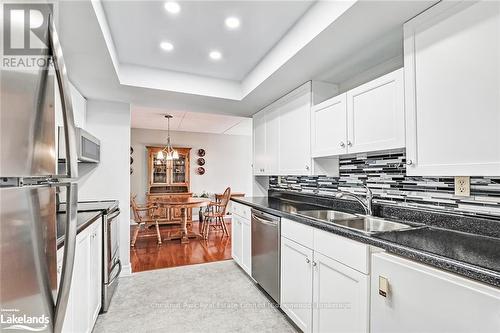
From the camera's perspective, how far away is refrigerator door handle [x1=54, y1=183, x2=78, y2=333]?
2.22 feet

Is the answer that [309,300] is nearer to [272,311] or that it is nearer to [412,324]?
[272,311]

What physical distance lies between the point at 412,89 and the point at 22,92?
5.81ft

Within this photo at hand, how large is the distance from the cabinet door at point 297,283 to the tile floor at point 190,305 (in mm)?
180

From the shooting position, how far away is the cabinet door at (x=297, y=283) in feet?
5.95

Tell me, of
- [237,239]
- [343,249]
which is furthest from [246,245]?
[343,249]

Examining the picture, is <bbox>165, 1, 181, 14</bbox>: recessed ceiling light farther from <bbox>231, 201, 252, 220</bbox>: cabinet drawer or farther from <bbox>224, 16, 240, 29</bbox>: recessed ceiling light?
<bbox>231, 201, 252, 220</bbox>: cabinet drawer

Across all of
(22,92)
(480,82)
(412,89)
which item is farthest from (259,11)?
(22,92)

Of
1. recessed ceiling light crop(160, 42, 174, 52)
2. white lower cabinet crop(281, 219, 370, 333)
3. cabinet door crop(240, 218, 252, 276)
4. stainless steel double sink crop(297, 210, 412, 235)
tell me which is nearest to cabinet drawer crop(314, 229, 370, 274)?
white lower cabinet crop(281, 219, 370, 333)

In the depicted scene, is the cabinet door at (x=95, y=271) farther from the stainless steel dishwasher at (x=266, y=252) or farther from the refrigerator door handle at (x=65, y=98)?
the stainless steel dishwasher at (x=266, y=252)

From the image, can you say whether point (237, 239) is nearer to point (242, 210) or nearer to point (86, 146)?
point (242, 210)

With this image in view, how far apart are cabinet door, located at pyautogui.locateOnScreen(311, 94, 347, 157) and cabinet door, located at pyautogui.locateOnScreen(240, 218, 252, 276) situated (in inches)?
47.5

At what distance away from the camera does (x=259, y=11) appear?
6.00 ft

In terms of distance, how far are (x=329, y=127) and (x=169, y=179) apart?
16.9 ft

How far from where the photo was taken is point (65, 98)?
0.69 meters
